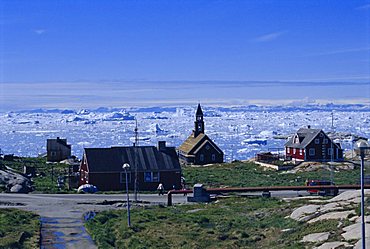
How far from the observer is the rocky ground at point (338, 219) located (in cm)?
1916

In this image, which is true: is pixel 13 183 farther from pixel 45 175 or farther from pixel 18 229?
pixel 18 229

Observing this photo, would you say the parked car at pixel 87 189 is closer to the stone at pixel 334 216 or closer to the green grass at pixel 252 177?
the green grass at pixel 252 177

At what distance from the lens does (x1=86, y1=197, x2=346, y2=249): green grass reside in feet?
72.9

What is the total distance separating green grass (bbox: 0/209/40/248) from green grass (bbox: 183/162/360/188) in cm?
1843

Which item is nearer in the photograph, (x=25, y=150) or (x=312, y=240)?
(x=312, y=240)

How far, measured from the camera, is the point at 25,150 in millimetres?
106875

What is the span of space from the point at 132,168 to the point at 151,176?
1.63 metres

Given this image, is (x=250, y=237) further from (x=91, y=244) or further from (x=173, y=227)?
(x=91, y=244)

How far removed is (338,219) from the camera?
869 inches

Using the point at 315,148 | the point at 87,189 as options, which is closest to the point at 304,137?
the point at 315,148

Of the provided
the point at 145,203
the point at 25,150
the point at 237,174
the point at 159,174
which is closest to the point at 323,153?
the point at 237,174

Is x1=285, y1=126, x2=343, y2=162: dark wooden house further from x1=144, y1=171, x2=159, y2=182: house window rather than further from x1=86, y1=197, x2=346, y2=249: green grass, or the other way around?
x1=86, y1=197, x2=346, y2=249: green grass

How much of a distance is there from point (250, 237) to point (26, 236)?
8.40 m

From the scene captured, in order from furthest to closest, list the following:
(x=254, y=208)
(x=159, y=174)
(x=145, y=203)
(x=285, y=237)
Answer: (x=159, y=174)
(x=145, y=203)
(x=254, y=208)
(x=285, y=237)
